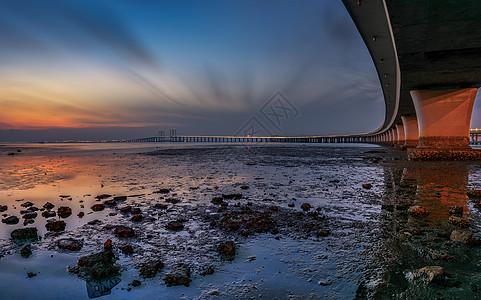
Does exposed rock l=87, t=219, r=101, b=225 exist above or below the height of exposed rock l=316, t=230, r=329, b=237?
below

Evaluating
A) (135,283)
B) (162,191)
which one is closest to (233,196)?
(162,191)

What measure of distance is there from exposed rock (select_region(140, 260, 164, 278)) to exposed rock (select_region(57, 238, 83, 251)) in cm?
178

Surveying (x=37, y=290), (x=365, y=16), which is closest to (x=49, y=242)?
(x=37, y=290)

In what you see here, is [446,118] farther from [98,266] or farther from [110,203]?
[98,266]

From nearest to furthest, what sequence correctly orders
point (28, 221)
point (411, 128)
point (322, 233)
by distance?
1. point (322, 233)
2. point (28, 221)
3. point (411, 128)

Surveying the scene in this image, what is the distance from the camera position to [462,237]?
4586 mm

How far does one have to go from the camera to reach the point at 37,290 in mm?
3430

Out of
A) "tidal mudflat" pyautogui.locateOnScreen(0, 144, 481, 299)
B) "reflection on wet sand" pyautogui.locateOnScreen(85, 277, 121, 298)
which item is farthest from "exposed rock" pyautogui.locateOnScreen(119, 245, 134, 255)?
"reflection on wet sand" pyautogui.locateOnScreen(85, 277, 121, 298)

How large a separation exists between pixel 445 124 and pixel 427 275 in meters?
27.1

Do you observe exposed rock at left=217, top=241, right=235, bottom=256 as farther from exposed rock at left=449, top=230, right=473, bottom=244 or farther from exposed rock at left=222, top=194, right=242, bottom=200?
exposed rock at left=222, top=194, right=242, bottom=200

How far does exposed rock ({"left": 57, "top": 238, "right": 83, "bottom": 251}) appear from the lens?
15.5 feet

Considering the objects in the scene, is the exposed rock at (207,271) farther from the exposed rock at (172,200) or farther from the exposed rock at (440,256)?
the exposed rock at (172,200)

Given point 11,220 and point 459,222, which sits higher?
point 459,222

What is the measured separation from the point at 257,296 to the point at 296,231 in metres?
2.54
